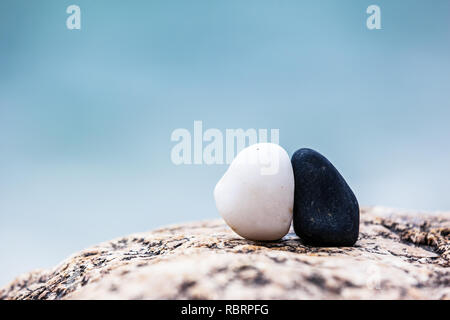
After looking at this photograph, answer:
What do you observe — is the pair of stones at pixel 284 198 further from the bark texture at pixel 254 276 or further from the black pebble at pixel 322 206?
the bark texture at pixel 254 276

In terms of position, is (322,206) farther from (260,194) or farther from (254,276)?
(254,276)

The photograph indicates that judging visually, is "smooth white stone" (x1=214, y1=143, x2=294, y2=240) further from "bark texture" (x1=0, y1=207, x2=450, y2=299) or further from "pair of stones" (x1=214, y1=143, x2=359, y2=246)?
"bark texture" (x1=0, y1=207, x2=450, y2=299)

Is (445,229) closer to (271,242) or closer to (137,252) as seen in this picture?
(271,242)

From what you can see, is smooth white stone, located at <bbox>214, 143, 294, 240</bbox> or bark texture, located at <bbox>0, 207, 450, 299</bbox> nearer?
bark texture, located at <bbox>0, 207, 450, 299</bbox>

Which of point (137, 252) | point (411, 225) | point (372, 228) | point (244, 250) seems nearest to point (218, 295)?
point (244, 250)

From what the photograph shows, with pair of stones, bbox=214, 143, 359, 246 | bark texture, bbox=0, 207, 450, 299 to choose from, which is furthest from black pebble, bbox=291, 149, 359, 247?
bark texture, bbox=0, 207, 450, 299

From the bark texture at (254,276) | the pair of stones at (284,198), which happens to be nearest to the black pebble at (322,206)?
the pair of stones at (284,198)
